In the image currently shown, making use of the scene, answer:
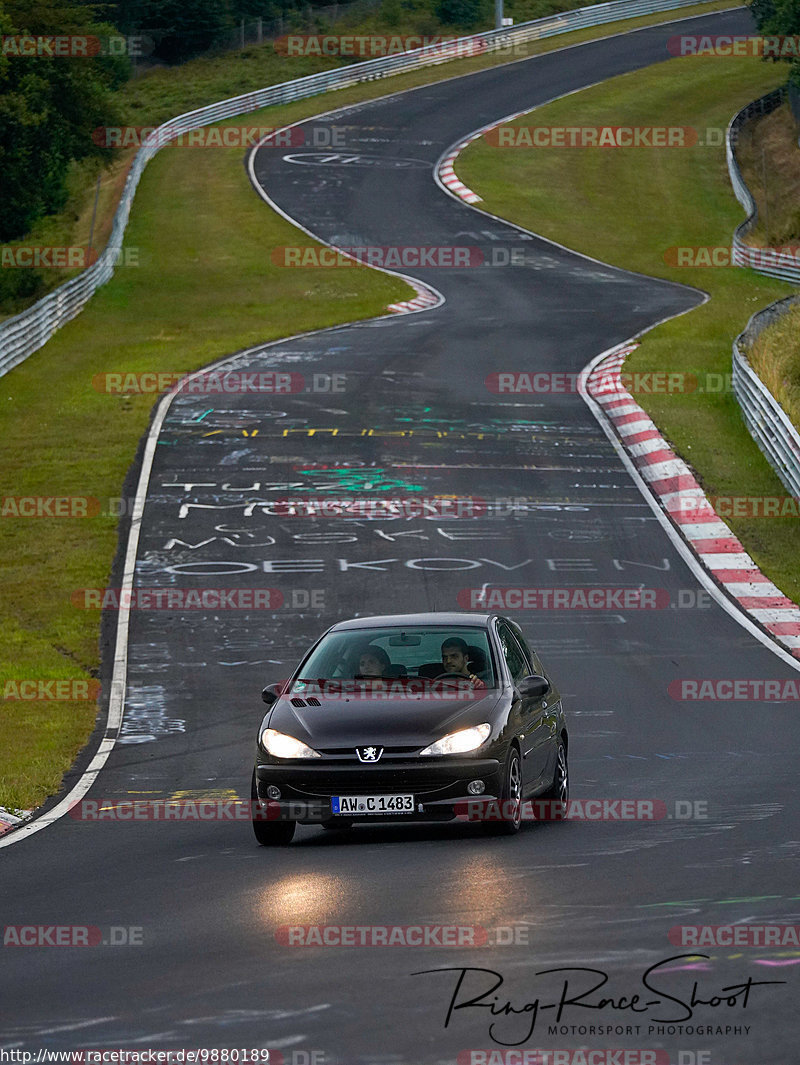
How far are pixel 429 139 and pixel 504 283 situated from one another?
22.3 m

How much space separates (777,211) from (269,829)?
55120 millimetres

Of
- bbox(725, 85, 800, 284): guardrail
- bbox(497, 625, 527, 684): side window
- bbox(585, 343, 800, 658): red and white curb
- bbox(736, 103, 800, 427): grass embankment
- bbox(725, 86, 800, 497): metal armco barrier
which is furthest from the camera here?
Answer: bbox(725, 85, 800, 284): guardrail

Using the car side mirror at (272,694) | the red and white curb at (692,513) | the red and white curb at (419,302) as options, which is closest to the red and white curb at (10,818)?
the car side mirror at (272,694)

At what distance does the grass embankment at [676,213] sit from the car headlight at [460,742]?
41.7ft

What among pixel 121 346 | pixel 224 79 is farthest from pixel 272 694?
pixel 224 79

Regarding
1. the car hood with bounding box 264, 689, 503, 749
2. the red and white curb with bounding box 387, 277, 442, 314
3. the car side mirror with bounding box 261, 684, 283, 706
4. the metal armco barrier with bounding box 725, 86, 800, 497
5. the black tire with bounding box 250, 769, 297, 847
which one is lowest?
the red and white curb with bounding box 387, 277, 442, 314

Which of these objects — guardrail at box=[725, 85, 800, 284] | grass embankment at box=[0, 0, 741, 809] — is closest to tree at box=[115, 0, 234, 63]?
grass embankment at box=[0, 0, 741, 809]

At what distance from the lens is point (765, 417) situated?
3042 cm

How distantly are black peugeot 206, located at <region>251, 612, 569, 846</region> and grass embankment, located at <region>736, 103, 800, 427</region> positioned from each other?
19934mm

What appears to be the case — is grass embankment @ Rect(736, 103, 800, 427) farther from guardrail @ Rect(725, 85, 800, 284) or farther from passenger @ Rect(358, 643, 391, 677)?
passenger @ Rect(358, 643, 391, 677)

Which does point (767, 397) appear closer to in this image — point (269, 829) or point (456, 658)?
point (456, 658)

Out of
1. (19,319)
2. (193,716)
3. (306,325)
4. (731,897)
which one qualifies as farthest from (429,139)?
(731,897)

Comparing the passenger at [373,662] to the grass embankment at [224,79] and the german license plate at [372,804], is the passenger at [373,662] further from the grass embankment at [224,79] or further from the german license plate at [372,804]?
the grass embankment at [224,79]

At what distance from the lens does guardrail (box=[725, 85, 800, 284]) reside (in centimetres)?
5028
